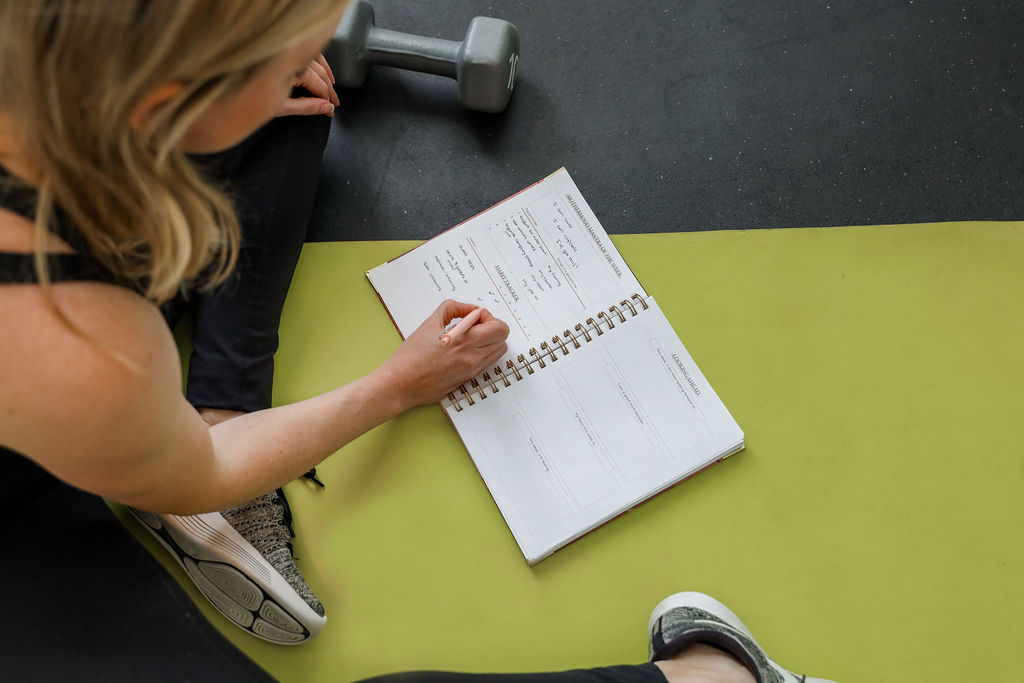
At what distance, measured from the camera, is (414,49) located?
0.91 meters

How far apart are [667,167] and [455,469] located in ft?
1.45

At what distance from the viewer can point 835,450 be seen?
842 mm

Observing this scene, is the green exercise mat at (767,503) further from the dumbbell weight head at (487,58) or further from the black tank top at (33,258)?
the black tank top at (33,258)

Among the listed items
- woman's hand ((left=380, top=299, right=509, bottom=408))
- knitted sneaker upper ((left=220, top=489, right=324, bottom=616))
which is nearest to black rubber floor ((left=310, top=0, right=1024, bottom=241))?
woman's hand ((left=380, top=299, right=509, bottom=408))

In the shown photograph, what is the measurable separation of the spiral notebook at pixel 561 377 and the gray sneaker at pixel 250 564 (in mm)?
215

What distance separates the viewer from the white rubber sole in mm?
739

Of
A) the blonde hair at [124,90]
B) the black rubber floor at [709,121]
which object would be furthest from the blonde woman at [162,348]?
the black rubber floor at [709,121]

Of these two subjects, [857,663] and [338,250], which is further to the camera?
[338,250]

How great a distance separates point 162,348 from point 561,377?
0.44 metres

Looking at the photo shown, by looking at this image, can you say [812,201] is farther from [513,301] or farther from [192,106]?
[192,106]

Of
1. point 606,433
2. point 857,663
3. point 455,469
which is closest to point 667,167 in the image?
point 606,433

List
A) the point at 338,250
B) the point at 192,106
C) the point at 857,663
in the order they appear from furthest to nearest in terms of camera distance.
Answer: the point at 338,250
the point at 857,663
the point at 192,106

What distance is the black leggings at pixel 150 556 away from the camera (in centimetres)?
69

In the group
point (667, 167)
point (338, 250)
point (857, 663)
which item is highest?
point (667, 167)
